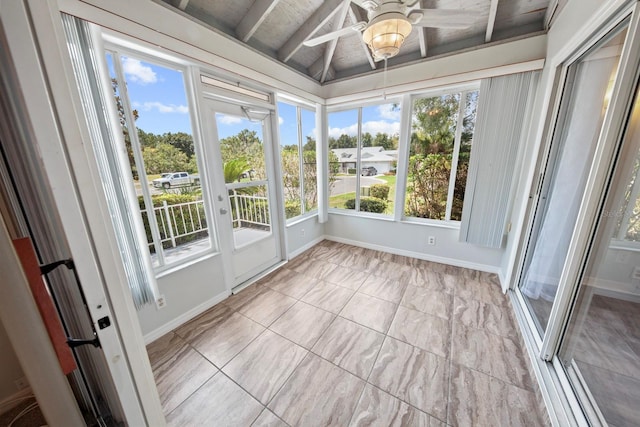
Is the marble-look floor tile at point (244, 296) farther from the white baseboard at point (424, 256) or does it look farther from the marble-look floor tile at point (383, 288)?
the white baseboard at point (424, 256)

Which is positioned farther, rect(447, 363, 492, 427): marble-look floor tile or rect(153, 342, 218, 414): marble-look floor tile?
rect(153, 342, 218, 414): marble-look floor tile

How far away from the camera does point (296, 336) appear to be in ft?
6.08

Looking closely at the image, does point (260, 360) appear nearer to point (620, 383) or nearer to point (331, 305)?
point (331, 305)

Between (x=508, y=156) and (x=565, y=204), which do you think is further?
(x=508, y=156)

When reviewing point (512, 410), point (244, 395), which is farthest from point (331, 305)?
point (512, 410)

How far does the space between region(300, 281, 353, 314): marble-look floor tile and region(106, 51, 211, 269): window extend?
1.20 m

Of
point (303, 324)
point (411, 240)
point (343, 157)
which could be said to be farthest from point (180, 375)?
point (343, 157)

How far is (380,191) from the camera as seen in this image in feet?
11.3

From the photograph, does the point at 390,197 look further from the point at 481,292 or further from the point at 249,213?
the point at 249,213

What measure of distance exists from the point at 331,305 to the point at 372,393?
34.9 inches

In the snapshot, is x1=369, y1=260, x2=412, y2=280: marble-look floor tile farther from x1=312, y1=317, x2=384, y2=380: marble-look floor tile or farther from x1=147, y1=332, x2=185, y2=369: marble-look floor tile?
x1=147, y1=332, x2=185, y2=369: marble-look floor tile

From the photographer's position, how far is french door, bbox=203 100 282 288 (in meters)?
2.19

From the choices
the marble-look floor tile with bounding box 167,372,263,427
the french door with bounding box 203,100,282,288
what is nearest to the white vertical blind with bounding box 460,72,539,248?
the french door with bounding box 203,100,282,288

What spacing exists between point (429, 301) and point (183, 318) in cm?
237
